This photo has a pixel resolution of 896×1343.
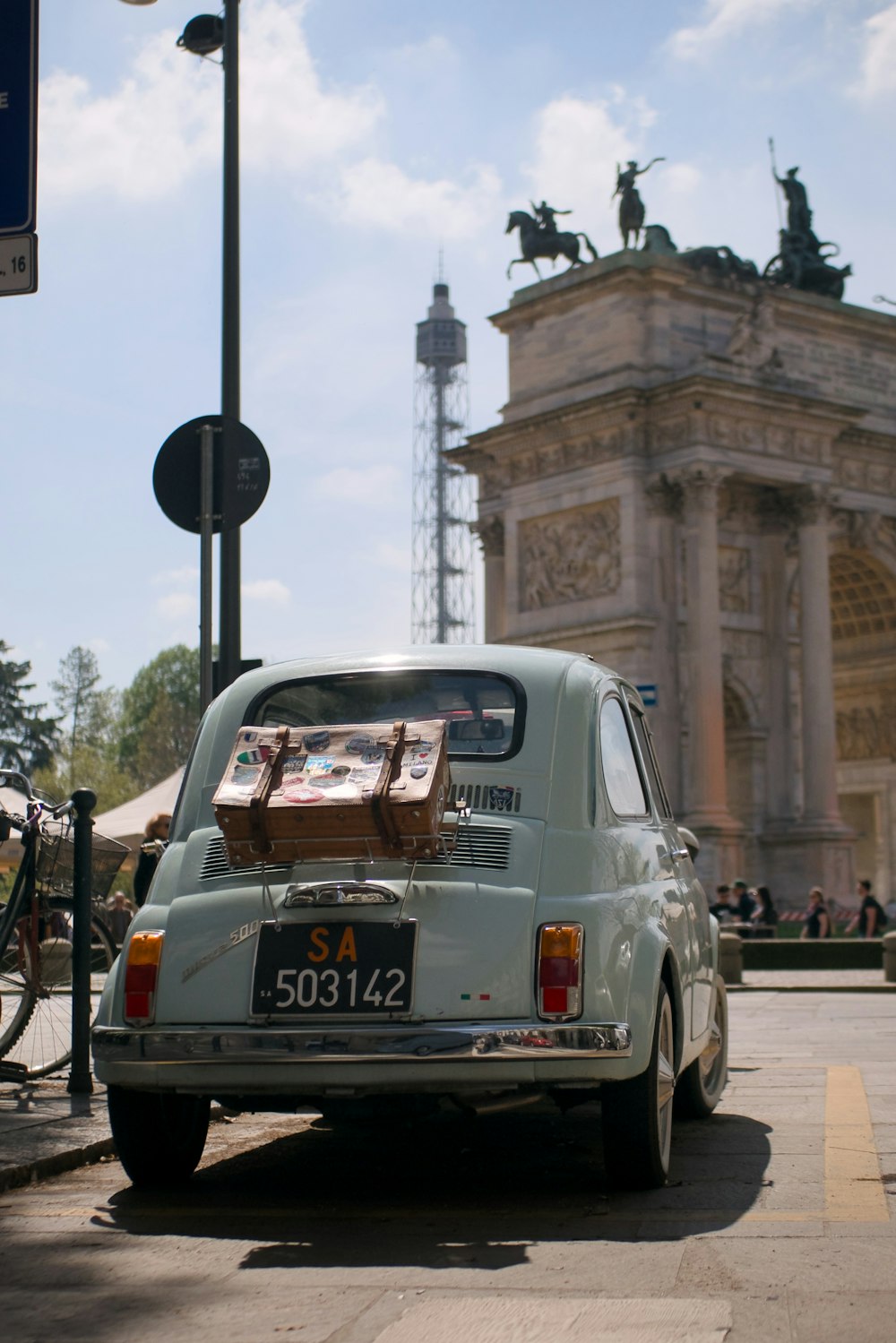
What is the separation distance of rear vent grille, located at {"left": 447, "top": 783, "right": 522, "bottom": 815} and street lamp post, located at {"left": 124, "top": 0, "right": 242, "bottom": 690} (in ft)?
14.1

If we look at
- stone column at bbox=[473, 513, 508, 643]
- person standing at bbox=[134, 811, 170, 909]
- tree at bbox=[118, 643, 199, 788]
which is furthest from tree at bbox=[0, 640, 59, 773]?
person standing at bbox=[134, 811, 170, 909]

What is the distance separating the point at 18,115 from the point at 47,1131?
4.33m

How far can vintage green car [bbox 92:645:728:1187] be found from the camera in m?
5.84

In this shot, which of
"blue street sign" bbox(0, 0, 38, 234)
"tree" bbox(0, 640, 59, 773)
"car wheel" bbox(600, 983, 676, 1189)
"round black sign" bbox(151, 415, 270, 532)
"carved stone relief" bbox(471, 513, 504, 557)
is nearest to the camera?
"car wheel" bbox(600, 983, 676, 1189)

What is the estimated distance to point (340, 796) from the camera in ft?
19.5

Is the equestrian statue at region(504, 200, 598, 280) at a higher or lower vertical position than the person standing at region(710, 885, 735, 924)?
higher

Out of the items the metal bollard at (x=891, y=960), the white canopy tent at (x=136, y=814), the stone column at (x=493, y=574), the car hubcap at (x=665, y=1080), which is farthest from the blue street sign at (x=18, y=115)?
the stone column at (x=493, y=574)

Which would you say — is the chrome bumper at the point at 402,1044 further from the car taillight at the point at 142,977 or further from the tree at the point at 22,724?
the tree at the point at 22,724

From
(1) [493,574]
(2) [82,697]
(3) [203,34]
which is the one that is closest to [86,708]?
(2) [82,697]

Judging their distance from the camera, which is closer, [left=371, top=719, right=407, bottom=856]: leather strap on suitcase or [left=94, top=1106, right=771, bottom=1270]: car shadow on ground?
[left=94, top=1106, right=771, bottom=1270]: car shadow on ground

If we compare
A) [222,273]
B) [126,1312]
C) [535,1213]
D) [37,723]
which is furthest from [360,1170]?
[37,723]

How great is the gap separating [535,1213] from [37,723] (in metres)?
102

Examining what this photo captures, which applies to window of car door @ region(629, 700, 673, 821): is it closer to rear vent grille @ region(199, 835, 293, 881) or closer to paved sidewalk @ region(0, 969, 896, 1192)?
rear vent grille @ region(199, 835, 293, 881)

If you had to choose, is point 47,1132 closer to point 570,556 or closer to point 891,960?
point 891,960
